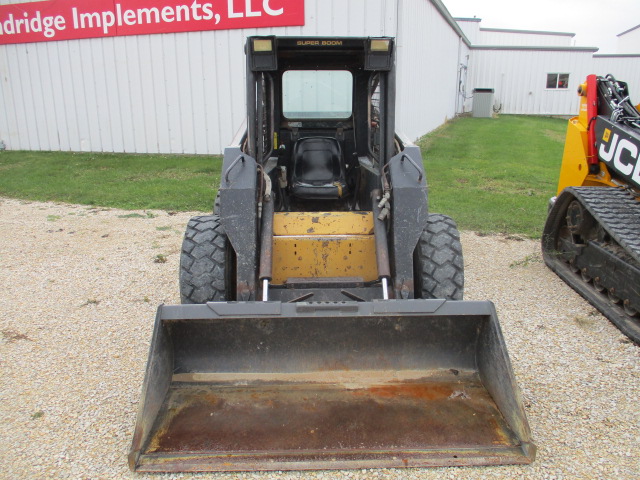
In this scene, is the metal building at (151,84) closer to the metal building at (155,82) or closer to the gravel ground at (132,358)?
the metal building at (155,82)

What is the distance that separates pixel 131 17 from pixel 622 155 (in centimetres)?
1071

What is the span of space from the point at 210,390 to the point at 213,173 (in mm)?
8294

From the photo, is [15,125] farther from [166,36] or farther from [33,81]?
[166,36]

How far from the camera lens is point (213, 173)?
1103cm

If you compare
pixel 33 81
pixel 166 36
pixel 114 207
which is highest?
pixel 166 36

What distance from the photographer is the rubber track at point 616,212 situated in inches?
174

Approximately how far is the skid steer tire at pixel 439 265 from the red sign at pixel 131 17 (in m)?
8.67

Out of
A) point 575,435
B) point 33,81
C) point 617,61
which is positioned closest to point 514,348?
point 575,435

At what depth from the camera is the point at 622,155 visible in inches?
197

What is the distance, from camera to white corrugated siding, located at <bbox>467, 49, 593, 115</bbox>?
29016mm

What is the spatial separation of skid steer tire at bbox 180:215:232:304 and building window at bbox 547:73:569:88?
29515 millimetres

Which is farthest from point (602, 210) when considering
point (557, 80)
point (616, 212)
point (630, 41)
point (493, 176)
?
point (630, 41)

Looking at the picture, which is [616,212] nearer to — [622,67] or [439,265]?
[439,265]

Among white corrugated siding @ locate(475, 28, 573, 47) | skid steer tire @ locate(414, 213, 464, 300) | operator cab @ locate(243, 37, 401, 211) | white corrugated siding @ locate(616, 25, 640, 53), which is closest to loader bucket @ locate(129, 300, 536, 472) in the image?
skid steer tire @ locate(414, 213, 464, 300)
